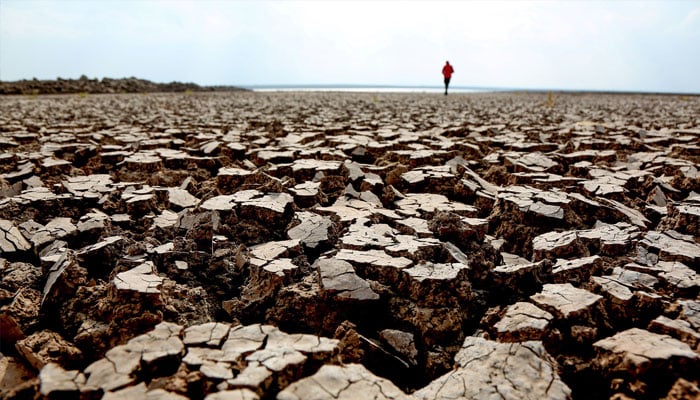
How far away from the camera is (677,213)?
210 cm

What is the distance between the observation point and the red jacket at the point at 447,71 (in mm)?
14703

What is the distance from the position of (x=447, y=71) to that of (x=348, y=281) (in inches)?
576

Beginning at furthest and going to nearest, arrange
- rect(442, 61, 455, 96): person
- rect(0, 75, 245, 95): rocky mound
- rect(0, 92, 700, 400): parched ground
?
rect(442, 61, 455, 96): person
rect(0, 75, 245, 95): rocky mound
rect(0, 92, 700, 400): parched ground

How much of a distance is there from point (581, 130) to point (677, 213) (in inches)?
133

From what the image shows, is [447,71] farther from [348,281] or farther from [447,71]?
[348,281]

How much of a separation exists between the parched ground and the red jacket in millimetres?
12419

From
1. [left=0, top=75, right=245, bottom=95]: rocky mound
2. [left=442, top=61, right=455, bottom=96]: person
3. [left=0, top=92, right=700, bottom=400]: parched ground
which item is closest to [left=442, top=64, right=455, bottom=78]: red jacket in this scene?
[left=442, top=61, right=455, bottom=96]: person

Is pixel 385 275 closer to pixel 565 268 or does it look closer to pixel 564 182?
pixel 565 268

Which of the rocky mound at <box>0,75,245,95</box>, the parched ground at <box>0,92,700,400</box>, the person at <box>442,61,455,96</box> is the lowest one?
the parched ground at <box>0,92,700,400</box>

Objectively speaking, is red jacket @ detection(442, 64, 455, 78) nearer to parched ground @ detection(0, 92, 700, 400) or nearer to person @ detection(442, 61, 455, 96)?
person @ detection(442, 61, 455, 96)

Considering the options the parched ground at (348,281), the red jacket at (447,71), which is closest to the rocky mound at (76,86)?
the red jacket at (447,71)

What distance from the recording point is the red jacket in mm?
14703

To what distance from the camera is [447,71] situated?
14.8 metres

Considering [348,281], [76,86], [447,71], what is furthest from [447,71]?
[348,281]
